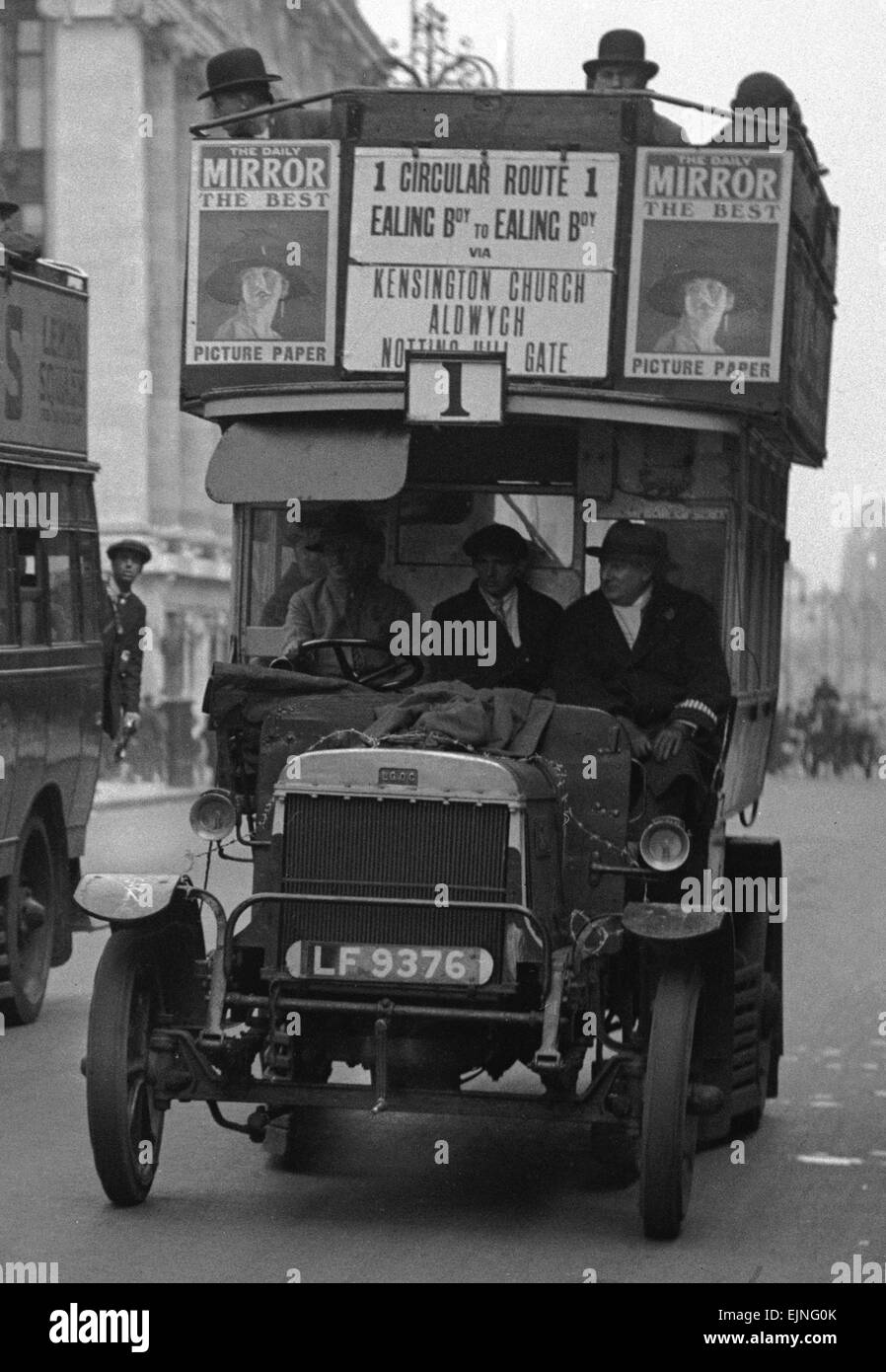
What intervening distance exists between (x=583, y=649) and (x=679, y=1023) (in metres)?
1.63

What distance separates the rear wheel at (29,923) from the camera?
14156mm

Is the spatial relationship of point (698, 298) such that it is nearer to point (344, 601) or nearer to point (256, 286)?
point (256, 286)

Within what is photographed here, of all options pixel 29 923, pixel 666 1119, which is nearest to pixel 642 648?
pixel 666 1119

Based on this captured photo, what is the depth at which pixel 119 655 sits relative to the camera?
58.6ft

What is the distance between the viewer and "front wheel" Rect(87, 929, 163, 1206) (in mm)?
8789

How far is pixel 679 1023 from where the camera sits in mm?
8766

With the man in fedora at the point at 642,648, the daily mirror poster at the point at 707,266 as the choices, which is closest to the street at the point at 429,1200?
the man in fedora at the point at 642,648

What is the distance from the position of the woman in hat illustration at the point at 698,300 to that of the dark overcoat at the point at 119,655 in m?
6.45

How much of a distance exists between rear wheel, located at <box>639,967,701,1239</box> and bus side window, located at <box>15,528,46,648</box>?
6.33 m

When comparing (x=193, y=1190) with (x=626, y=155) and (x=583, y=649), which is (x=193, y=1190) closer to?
(x=583, y=649)

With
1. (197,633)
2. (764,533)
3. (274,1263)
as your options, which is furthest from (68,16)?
(274,1263)

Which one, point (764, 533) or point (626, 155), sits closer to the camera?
point (626, 155)

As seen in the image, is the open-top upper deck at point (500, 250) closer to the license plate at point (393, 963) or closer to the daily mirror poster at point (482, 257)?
the daily mirror poster at point (482, 257)

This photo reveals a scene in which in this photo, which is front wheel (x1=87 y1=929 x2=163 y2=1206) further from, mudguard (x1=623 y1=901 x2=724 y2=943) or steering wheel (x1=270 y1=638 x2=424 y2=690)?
mudguard (x1=623 y1=901 x2=724 y2=943)
